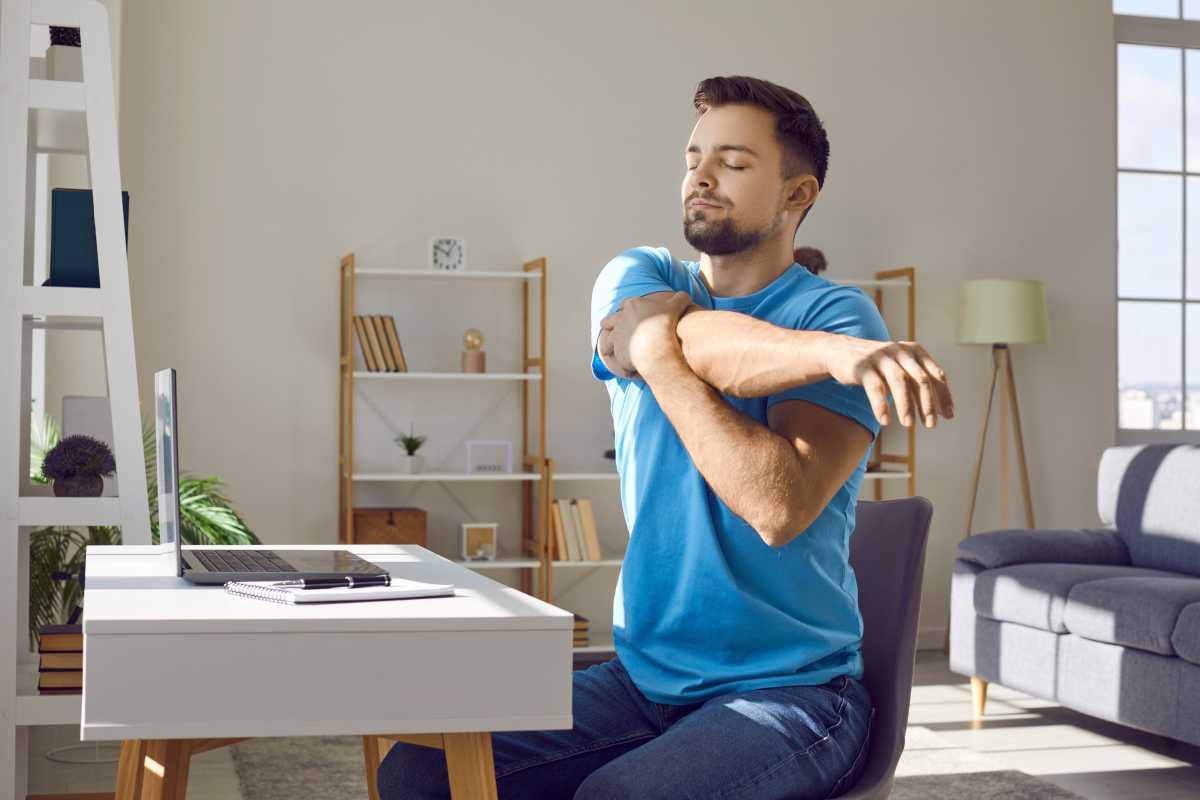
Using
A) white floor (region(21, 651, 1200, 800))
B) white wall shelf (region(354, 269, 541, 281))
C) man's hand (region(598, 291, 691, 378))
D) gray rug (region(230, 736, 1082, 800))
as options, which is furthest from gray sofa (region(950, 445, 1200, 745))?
man's hand (region(598, 291, 691, 378))

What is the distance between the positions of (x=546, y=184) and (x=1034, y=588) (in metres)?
2.53

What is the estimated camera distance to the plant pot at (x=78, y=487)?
286 cm

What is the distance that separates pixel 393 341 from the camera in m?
5.21

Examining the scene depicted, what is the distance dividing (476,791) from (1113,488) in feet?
13.0

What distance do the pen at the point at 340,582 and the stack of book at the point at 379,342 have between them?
3.76 m

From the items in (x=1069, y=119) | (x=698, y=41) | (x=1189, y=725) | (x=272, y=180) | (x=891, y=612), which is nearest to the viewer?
(x=891, y=612)

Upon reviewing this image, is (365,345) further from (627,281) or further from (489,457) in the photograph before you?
(627,281)

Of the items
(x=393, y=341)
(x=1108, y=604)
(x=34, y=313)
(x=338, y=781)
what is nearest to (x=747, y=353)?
(x=34, y=313)

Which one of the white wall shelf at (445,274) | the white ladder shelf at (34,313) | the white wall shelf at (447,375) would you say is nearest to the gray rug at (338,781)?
the white ladder shelf at (34,313)

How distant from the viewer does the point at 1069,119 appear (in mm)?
6414

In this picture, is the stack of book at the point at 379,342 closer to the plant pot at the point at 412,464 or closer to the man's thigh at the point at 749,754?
the plant pot at the point at 412,464

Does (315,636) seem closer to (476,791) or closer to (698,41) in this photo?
(476,791)

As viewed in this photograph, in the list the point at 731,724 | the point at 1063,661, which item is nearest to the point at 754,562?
the point at 731,724

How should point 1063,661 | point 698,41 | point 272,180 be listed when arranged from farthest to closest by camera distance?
point 698,41 → point 272,180 → point 1063,661
